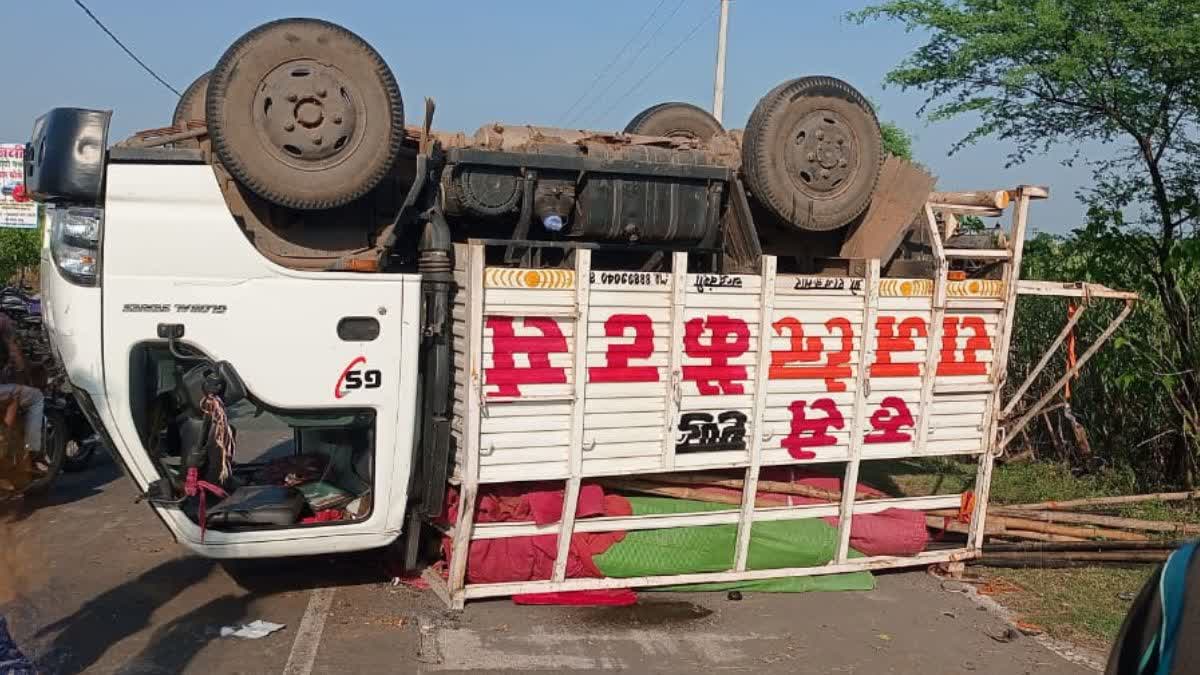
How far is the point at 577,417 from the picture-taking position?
5914mm

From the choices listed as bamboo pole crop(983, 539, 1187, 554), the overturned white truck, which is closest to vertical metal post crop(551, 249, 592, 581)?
the overturned white truck

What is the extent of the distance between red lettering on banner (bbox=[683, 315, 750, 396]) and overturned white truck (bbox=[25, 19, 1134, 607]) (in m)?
0.02

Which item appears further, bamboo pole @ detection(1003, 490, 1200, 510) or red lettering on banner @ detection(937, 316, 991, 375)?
bamboo pole @ detection(1003, 490, 1200, 510)

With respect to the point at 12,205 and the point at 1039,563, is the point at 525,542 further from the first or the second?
the point at 12,205

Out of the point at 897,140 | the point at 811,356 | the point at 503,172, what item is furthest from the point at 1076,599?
the point at 897,140

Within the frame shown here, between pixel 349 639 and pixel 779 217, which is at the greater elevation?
pixel 779 217

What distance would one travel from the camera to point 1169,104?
31.4 ft

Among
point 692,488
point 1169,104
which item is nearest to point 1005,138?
point 1169,104

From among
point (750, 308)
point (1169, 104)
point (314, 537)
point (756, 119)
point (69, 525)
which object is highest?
point (1169, 104)

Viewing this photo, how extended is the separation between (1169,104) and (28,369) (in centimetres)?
1064

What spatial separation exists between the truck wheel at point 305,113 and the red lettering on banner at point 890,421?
3.46 m

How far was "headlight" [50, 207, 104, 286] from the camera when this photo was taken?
5.07m

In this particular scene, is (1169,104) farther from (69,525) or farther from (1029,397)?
(69,525)

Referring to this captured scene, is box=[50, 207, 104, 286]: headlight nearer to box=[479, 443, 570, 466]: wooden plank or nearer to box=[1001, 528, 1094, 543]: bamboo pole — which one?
box=[479, 443, 570, 466]: wooden plank
